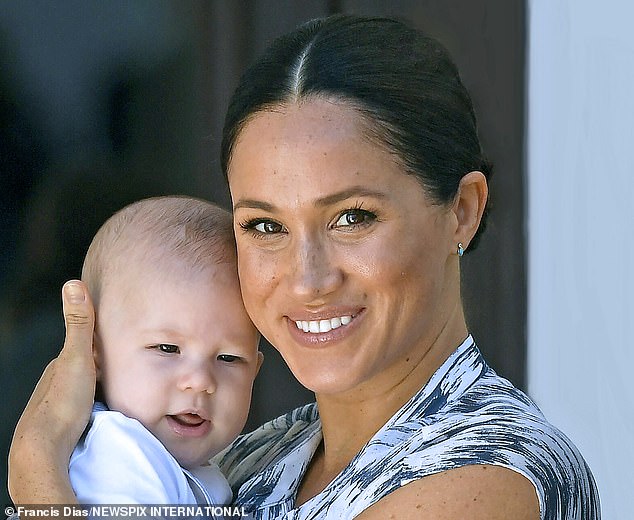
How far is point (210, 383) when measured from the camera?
193 centimetres

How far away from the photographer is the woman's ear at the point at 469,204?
1.93 metres

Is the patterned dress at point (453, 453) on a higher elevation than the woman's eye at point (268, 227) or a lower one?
lower

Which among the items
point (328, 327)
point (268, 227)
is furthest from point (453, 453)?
point (268, 227)

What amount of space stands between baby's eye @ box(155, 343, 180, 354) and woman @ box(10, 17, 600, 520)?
12 cm

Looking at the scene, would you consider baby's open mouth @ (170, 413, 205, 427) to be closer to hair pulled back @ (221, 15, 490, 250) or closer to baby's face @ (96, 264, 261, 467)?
baby's face @ (96, 264, 261, 467)

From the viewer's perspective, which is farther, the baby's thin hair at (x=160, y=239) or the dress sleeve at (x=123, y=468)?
the baby's thin hair at (x=160, y=239)

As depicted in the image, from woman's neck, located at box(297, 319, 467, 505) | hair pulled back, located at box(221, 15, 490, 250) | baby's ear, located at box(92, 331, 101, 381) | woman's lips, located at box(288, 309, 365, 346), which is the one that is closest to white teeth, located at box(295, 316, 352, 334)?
woman's lips, located at box(288, 309, 365, 346)

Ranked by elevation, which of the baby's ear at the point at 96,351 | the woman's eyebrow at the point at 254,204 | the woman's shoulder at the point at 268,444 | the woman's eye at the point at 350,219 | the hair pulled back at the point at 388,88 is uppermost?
the hair pulled back at the point at 388,88

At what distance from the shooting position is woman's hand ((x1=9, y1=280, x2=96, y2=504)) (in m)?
1.74

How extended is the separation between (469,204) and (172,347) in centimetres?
56

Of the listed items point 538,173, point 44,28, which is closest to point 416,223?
point 538,173

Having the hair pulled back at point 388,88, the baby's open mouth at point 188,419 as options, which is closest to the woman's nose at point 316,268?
the hair pulled back at point 388,88

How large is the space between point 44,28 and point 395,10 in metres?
1.07

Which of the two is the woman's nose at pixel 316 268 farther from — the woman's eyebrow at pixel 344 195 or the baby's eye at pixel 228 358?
the baby's eye at pixel 228 358
